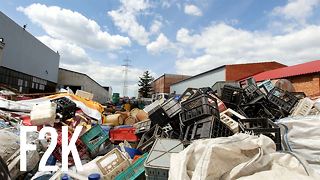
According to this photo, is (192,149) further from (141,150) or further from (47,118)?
(47,118)

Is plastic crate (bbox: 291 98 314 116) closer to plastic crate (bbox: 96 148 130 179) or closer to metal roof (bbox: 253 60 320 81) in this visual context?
plastic crate (bbox: 96 148 130 179)

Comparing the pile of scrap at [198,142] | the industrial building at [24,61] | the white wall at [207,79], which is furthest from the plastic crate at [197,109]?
the white wall at [207,79]

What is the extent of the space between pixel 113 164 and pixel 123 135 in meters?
2.35

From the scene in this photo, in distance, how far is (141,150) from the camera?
179 inches

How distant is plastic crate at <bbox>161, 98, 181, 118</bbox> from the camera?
207 inches

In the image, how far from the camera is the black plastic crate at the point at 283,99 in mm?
5740

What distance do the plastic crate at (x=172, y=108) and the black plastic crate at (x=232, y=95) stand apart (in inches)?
52.2

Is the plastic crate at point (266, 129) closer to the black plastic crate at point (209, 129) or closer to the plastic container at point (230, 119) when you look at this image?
the plastic container at point (230, 119)

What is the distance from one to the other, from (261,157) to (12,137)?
11.6 ft

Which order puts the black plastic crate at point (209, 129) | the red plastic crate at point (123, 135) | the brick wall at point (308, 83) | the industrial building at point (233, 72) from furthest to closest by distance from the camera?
the industrial building at point (233, 72) < the brick wall at point (308, 83) < the red plastic crate at point (123, 135) < the black plastic crate at point (209, 129)

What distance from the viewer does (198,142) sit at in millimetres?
2566

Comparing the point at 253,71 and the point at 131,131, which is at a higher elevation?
the point at 253,71

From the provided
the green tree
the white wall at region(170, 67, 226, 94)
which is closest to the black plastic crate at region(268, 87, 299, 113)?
the white wall at region(170, 67, 226, 94)

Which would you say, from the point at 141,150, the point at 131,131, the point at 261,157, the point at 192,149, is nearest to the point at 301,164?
the point at 261,157
